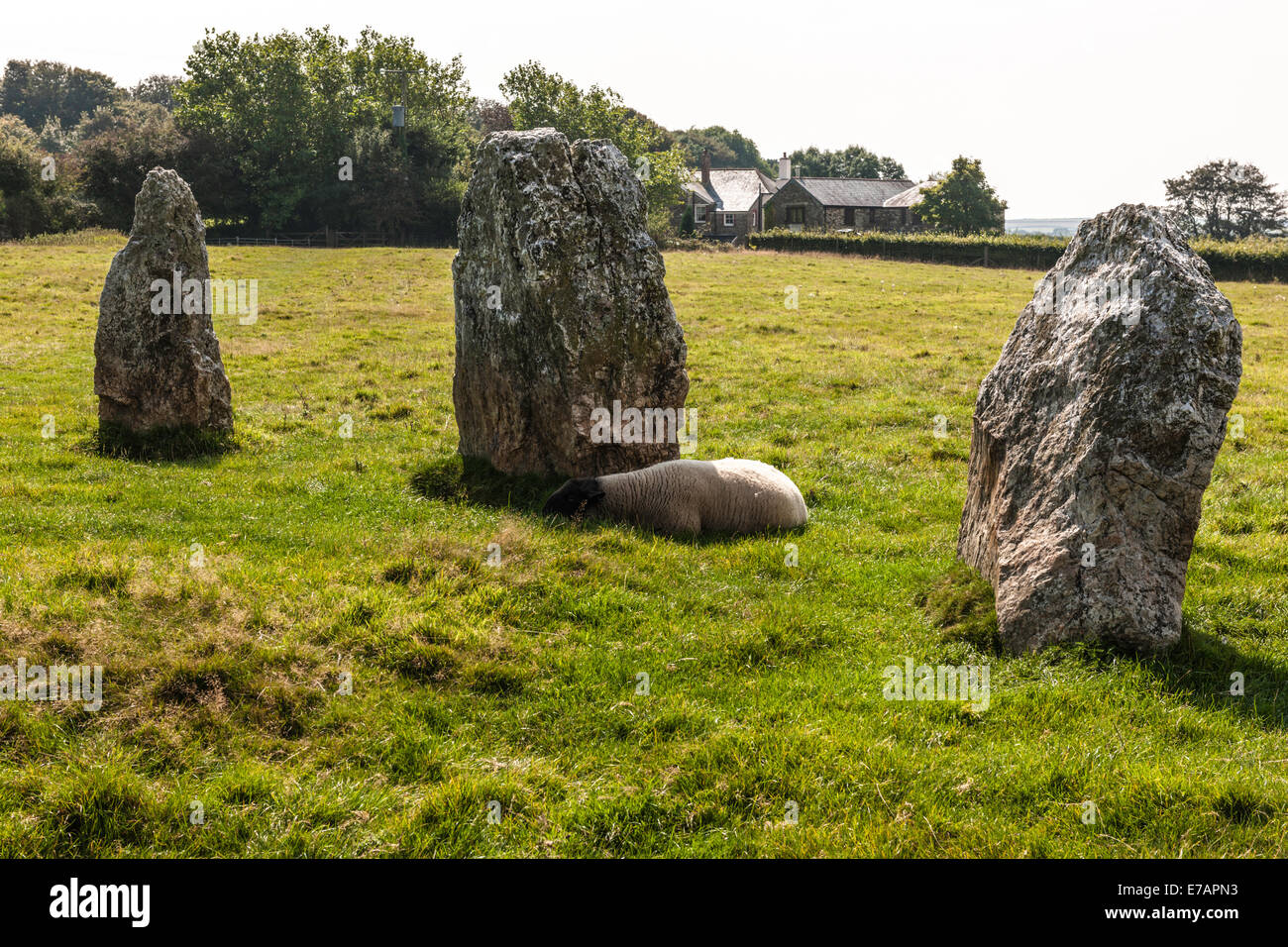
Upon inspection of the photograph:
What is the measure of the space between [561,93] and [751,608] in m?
78.5

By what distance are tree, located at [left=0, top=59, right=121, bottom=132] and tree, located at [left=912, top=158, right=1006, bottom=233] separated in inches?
4448

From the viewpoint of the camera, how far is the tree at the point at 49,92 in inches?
5059

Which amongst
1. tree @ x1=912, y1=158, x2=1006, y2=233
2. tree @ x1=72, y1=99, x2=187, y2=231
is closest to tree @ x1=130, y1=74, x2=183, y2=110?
tree @ x1=72, y1=99, x2=187, y2=231

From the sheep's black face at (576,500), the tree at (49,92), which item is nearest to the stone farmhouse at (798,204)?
the sheep's black face at (576,500)

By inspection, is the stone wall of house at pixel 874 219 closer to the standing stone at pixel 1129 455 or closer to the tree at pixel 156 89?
the standing stone at pixel 1129 455

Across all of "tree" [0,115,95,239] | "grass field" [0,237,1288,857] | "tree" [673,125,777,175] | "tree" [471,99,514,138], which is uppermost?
"tree" [673,125,777,175]

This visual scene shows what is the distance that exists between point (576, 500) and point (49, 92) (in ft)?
508

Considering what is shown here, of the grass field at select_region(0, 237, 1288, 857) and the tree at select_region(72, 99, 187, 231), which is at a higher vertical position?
the tree at select_region(72, 99, 187, 231)

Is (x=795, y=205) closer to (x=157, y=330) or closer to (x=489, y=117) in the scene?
(x=489, y=117)

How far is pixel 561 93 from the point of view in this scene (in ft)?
259

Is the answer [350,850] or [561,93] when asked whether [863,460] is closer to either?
[350,850]

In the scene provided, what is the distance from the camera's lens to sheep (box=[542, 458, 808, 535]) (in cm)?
1098

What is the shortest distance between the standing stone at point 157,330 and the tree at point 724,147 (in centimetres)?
12983

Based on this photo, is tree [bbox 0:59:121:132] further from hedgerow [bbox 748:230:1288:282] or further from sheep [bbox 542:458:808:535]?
sheep [bbox 542:458:808:535]
